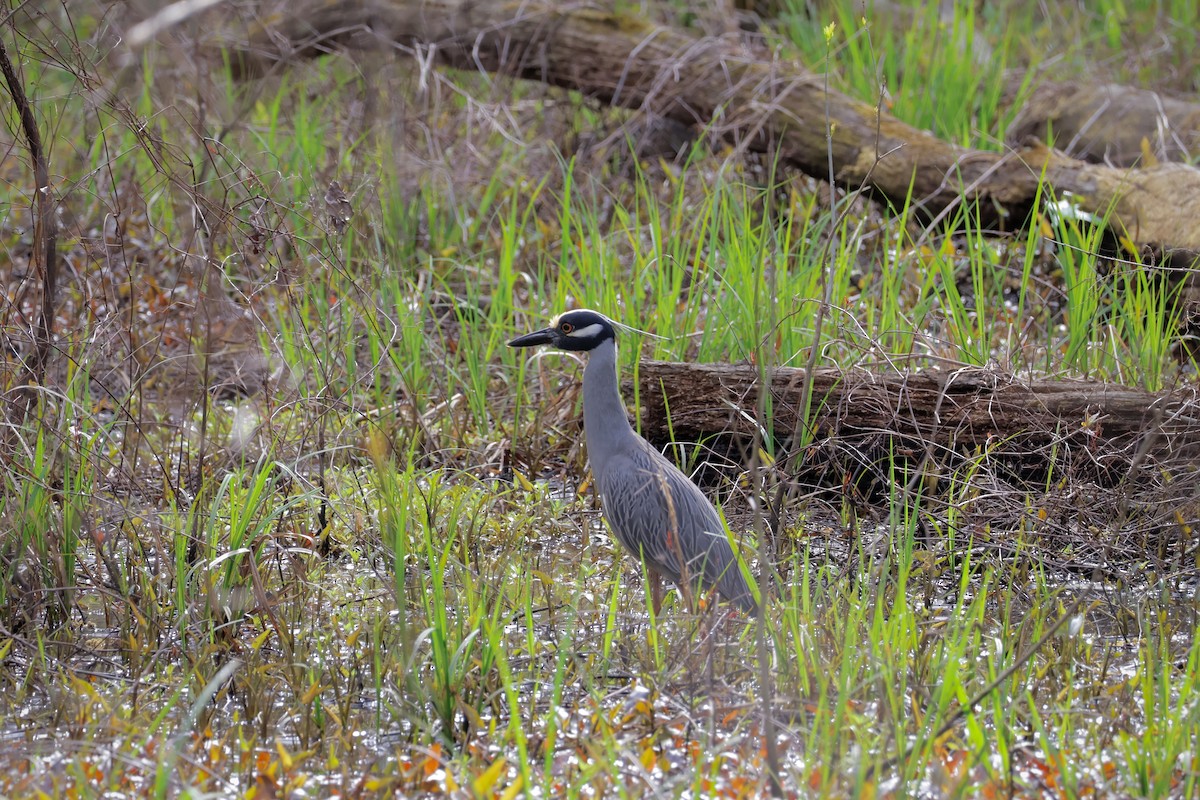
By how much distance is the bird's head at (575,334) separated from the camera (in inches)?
143

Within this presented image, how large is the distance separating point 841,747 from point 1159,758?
609 mm

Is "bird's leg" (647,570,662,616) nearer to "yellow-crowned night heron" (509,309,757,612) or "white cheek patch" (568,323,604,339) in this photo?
"yellow-crowned night heron" (509,309,757,612)

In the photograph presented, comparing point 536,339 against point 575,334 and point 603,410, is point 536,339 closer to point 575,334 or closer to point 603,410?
point 575,334

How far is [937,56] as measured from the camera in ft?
21.9

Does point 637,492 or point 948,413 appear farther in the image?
point 948,413

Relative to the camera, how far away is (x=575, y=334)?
366 cm

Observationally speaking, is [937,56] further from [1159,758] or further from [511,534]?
[1159,758]

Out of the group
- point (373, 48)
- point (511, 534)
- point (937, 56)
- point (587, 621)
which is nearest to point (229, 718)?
point (587, 621)

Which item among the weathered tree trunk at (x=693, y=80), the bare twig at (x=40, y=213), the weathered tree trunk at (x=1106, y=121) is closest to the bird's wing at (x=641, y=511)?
the bare twig at (x=40, y=213)

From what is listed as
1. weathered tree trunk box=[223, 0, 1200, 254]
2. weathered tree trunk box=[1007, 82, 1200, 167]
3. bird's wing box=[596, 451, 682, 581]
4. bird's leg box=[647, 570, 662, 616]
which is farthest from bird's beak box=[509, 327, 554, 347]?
weathered tree trunk box=[1007, 82, 1200, 167]

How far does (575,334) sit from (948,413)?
1.23 m

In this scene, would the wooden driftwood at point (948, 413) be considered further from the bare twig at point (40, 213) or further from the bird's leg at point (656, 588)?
the bare twig at point (40, 213)

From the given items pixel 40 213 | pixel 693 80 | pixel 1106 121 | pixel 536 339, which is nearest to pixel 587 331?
pixel 536 339

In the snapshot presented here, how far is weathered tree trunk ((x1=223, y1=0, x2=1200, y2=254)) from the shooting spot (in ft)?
17.6
